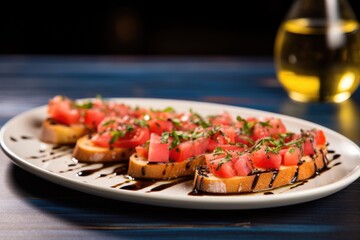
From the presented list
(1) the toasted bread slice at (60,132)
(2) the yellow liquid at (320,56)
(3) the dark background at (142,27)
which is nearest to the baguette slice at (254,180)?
(1) the toasted bread slice at (60,132)

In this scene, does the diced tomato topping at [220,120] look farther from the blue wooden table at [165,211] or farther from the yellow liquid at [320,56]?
the yellow liquid at [320,56]

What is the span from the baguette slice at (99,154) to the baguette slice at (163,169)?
0.17 m

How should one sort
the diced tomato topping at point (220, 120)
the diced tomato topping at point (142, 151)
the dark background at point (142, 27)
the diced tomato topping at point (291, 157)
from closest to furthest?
the diced tomato topping at point (291, 157) < the diced tomato topping at point (142, 151) < the diced tomato topping at point (220, 120) < the dark background at point (142, 27)

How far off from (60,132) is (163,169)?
0.51m

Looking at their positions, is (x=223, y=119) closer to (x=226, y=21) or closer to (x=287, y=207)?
(x=287, y=207)

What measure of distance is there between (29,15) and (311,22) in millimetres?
2636

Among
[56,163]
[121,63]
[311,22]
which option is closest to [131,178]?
[56,163]

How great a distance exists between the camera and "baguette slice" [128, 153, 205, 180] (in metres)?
1.94

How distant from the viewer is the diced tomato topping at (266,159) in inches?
72.2

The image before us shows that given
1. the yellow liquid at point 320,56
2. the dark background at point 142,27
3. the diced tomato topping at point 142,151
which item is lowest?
the dark background at point 142,27

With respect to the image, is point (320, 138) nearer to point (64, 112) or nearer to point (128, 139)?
point (128, 139)

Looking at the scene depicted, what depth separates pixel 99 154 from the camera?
6.96 ft

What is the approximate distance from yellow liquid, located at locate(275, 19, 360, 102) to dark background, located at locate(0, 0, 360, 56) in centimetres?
Answer: 207

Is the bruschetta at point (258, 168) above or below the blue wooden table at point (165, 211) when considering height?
above
